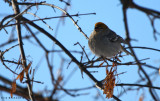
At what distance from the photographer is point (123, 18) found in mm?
4672

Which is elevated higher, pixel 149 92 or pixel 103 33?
pixel 103 33

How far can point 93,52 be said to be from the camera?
3848 mm

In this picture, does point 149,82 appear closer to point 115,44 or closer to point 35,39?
point 115,44

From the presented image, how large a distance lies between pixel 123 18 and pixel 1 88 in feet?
9.36

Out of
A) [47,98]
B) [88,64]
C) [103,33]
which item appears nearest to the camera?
[88,64]

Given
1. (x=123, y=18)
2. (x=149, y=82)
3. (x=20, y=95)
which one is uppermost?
(x=123, y=18)

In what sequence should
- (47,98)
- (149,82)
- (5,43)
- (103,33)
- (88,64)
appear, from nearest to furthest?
(88,64) < (47,98) < (5,43) < (103,33) < (149,82)

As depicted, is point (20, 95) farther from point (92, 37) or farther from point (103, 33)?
point (103, 33)

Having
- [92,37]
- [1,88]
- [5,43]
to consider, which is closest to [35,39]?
[5,43]

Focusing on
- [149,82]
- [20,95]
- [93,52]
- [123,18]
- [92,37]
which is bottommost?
[20,95]

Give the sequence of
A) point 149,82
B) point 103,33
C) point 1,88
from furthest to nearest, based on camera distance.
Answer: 1. point 149,82
2. point 103,33
3. point 1,88

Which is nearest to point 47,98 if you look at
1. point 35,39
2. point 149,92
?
point 35,39

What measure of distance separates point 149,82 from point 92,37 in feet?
4.99

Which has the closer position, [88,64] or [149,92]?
[88,64]
